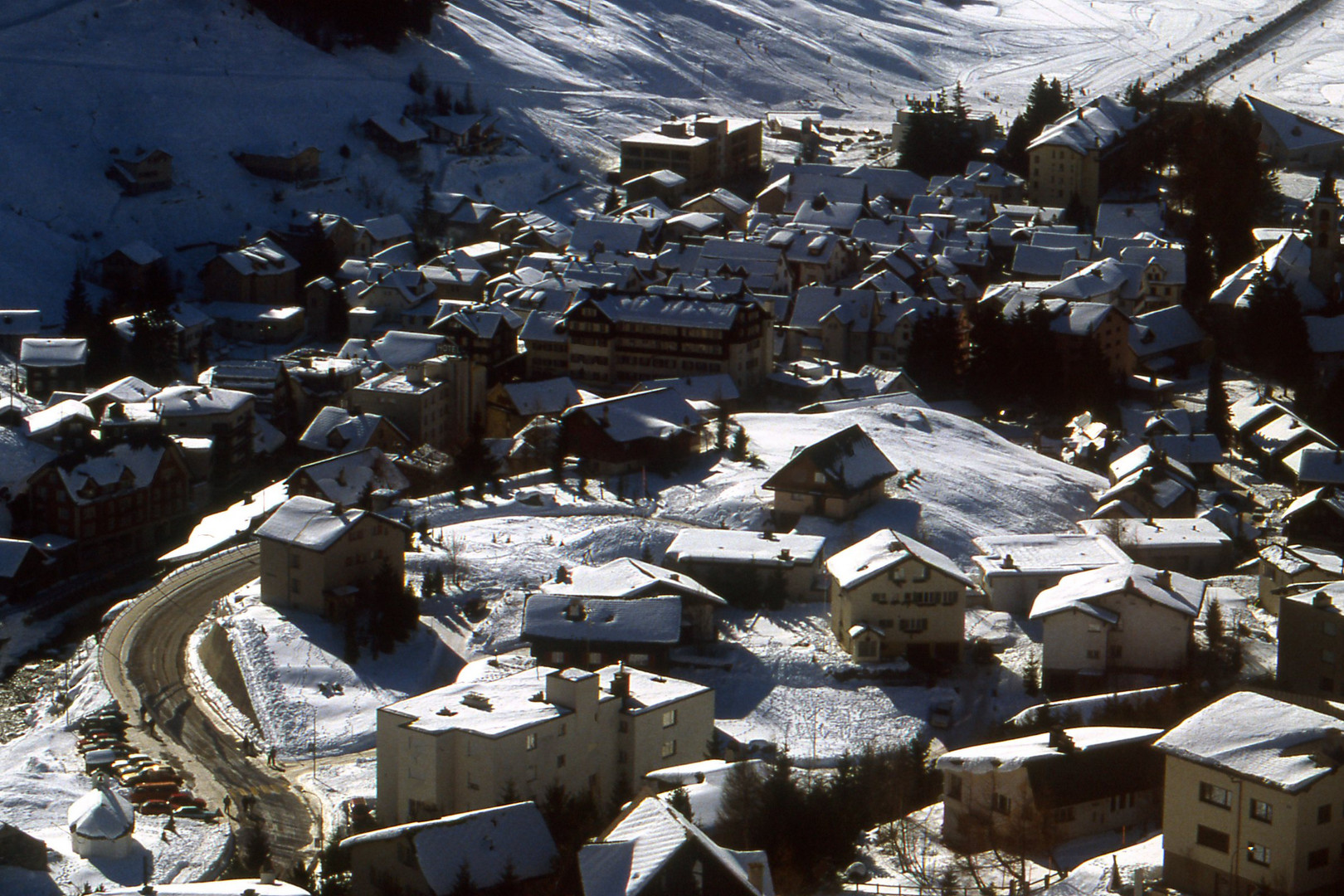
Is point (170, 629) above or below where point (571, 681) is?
below

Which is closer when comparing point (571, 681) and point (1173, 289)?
point (571, 681)

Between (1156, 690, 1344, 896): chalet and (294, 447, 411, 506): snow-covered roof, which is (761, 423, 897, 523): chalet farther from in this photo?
(1156, 690, 1344, 896): chalet

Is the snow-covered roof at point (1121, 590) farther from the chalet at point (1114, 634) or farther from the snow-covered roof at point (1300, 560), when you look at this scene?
the snow-covered roof at point (1300, 560)

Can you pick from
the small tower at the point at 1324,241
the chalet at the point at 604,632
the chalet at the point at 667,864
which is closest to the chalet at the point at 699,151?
the small tower at the point at 1324,241

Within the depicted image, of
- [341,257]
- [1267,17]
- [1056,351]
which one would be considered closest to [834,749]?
[1056,351]

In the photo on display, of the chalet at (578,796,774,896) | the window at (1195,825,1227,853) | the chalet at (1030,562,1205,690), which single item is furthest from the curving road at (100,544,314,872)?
the chalet at (1030,562,1205,690)

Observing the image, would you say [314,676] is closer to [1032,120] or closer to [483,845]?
[483,845]

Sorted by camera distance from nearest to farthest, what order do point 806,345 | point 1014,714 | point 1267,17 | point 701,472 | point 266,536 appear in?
point 1014,714
point 266,536
point 701,472
point 806,345
point 1267,17

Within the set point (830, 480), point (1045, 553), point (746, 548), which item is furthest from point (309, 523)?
point (1045, 553)

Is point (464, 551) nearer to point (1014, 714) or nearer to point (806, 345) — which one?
point (1014, 714)

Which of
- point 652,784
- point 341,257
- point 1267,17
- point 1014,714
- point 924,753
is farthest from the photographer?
point 1267,17
